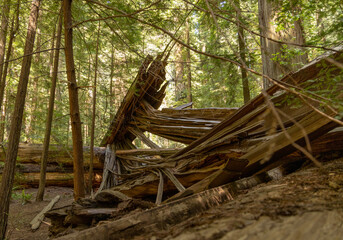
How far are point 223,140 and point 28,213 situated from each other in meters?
6.46

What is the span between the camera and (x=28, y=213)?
6582mm

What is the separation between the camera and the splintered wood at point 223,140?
1542mm

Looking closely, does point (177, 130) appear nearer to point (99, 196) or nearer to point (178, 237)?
point (99, 196)

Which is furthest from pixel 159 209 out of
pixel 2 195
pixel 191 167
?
pixel 2 195

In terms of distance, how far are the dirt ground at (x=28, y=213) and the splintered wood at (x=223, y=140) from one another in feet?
6.84

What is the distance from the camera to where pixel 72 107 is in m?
3.94

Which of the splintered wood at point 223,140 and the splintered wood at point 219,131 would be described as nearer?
the splintered wood at point 223,140

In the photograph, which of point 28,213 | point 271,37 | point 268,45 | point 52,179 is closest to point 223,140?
point 271,37

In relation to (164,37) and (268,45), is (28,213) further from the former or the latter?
(268,45)

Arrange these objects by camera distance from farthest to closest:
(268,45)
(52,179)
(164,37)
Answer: (52,179)
(164,37)
(268,45)

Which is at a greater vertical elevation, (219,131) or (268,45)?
(268,45)

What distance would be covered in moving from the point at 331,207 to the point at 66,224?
2.73 metres

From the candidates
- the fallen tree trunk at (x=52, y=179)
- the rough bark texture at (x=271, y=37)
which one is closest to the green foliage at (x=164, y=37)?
the rough bark texture at (x=271, y=37)

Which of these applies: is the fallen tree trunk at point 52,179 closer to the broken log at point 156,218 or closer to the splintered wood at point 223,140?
the splintered wood at point 223,140
